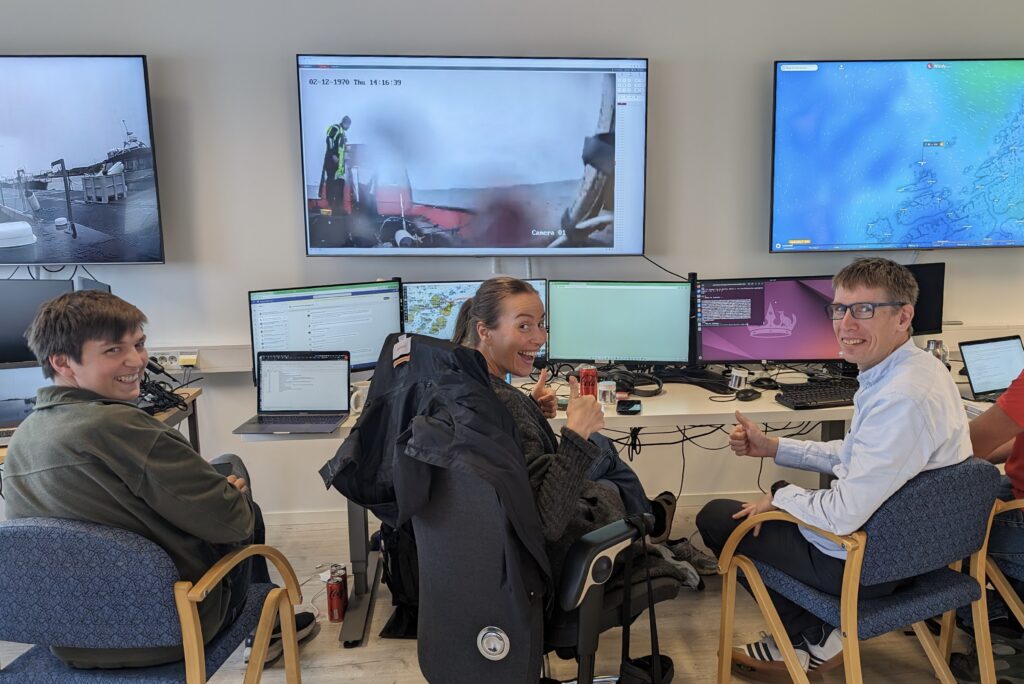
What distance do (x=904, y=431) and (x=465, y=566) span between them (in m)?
1.02

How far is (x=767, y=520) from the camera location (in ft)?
5.78

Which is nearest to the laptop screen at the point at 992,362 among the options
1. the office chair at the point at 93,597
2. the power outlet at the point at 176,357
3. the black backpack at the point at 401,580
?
the black backpack at the point at 401,580

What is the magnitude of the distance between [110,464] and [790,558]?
1.61 m

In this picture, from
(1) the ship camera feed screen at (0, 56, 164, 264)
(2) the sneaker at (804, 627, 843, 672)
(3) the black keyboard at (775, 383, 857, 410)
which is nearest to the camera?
(2) the sneaker at (804, 627, 843, 672)

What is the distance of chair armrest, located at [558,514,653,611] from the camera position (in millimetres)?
1425

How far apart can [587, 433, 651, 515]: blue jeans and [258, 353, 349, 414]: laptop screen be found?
919 millimetres

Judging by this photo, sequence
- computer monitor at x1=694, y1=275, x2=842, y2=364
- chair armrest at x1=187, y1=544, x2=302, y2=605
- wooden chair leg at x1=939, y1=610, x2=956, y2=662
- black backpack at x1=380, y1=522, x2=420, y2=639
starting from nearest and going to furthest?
chair armrest at x1=187, y1=544, x2=302, y2=605, wooden chair leg at x1=939, y1=610, x2=956, y2=662, black backpack at x1=380, y1=522, x2=420, y2=639, computer monitor at x1=694, y1=275, x2=842, y2=364

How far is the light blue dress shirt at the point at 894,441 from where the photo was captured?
152 centimetres

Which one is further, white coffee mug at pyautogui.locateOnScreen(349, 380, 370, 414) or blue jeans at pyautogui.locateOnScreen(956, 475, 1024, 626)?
white coffee mug at pyautogui.locateOnScreen(349, 380, 370, 414)

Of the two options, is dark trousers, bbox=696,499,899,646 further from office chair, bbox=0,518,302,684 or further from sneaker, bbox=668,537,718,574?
office chair, bbox=0,518,302,684

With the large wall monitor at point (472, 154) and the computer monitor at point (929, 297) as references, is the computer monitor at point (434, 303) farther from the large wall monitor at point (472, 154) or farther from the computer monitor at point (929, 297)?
the computer monitor at point (929, 297)

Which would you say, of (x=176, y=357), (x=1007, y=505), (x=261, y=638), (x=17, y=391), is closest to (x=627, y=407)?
(x=1007, y=505)

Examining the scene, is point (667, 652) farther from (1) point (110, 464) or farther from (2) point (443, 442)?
(1) point (110, 464)

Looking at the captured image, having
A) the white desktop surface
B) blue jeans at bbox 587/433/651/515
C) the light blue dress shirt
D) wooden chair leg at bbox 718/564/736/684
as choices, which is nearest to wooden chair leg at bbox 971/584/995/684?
the light blue dress shirt
